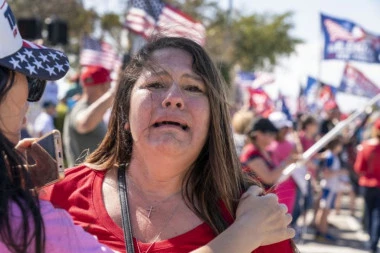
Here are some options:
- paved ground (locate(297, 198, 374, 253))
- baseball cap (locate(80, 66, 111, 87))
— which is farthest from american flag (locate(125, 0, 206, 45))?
paved ground (locate(297, 198, 374, 253))

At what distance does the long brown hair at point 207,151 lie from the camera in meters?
2.63

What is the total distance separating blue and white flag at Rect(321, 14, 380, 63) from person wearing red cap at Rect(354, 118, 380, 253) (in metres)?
1.05

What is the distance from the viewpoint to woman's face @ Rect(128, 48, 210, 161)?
8.45 feet

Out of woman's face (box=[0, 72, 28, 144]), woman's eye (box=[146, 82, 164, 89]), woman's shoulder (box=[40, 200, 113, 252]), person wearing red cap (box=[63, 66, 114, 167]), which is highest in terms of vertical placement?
woman's face (box=[0, 72, 28, 144])

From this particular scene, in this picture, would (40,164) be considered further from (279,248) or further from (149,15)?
(149,15)

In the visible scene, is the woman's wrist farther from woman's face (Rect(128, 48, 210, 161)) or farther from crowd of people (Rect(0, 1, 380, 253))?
woman's face (Rect(128, 48, 210, 161))

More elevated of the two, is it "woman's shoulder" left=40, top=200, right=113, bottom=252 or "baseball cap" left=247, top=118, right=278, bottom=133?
"woman's shoulder" left=40, top=200, right=113, bottom=252

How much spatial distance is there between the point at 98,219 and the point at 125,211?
3.9 inches

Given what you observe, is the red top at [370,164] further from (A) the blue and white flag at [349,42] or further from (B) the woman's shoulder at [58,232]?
(B) the woman's shoulder at [58,232]

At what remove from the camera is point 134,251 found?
7.92 ft

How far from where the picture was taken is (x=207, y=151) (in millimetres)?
2770

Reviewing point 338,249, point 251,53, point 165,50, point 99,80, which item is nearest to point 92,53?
point 99,80

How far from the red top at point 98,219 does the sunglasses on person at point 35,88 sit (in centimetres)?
45

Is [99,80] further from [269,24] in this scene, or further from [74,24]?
[269,24]
